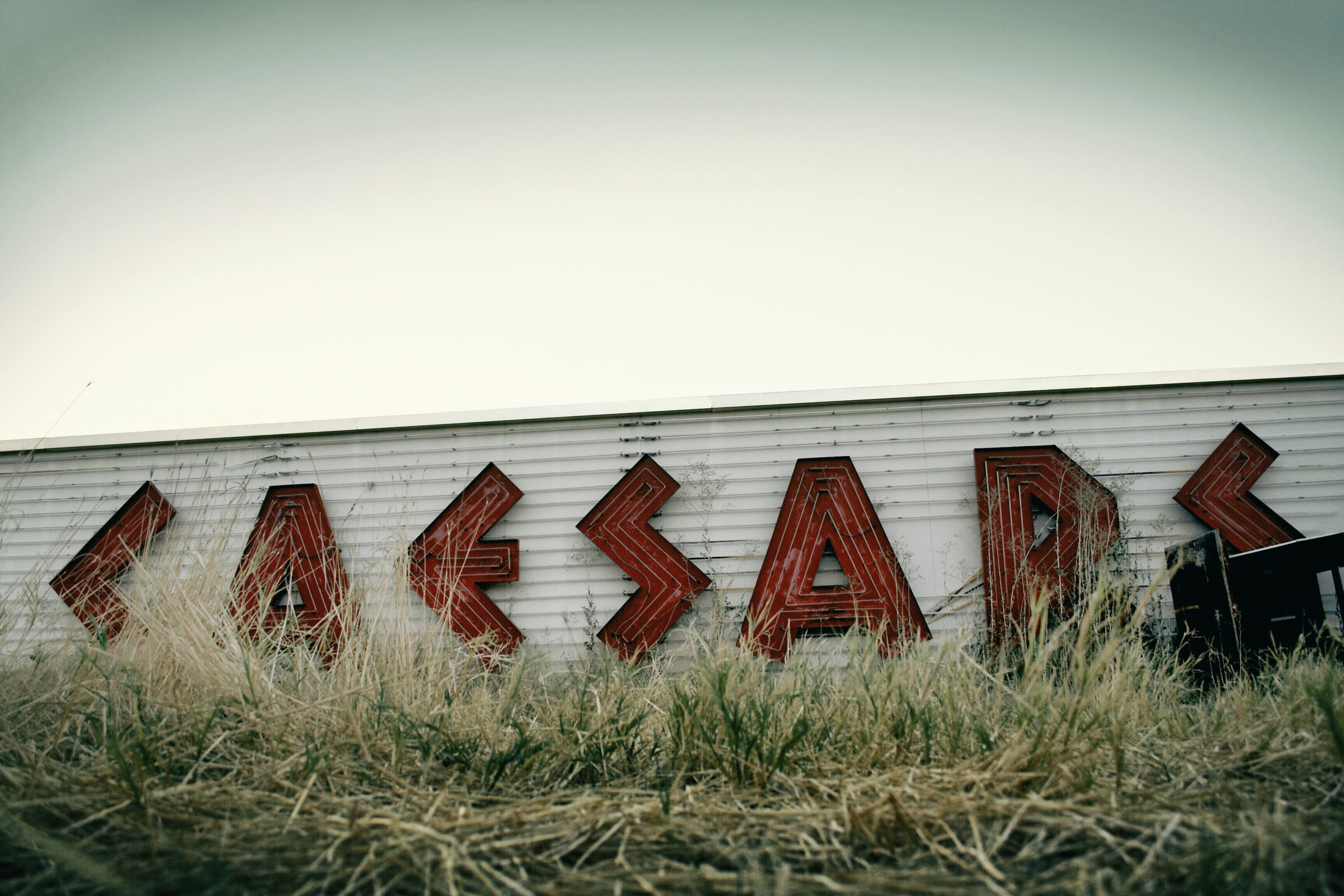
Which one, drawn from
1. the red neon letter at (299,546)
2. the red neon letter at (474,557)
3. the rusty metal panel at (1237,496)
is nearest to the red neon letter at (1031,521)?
the rusty metal panel at (1237,496)

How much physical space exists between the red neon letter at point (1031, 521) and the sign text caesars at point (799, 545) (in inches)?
0.5

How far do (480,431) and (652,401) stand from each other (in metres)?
1.83

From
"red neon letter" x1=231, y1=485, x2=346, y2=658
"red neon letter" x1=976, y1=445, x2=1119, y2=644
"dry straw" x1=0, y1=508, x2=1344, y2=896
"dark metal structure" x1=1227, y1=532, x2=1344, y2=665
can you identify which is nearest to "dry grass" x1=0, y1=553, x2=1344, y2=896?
"dry straw" x1=0, y1=508, x2=1344, y2=896

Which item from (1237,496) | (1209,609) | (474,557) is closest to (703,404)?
(474,557)

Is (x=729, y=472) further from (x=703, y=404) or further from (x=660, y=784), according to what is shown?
(x=660, y=784)

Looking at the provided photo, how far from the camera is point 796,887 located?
3.19 ft

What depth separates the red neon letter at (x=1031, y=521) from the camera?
551cm

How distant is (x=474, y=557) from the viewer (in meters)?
6.17

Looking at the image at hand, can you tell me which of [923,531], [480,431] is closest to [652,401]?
[480,431]

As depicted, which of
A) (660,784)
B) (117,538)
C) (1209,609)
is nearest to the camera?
(660,784)

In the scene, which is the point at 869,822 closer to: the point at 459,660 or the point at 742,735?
the point at 742,735

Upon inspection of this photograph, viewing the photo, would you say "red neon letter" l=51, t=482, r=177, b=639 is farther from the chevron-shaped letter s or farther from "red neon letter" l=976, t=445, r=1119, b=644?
"red neon letter" l=976, t=445, r=1119, b=644

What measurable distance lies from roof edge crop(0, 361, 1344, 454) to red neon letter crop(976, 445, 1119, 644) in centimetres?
65

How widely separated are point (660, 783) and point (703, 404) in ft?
16.2
